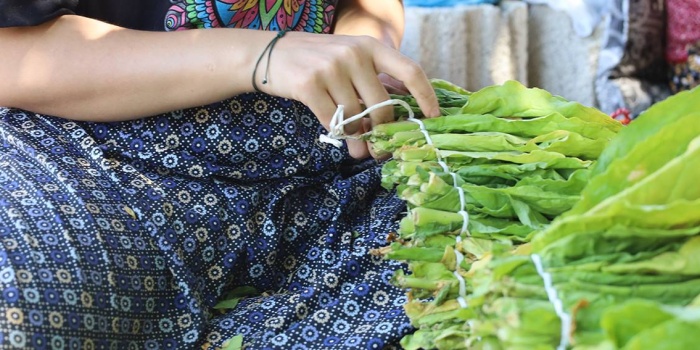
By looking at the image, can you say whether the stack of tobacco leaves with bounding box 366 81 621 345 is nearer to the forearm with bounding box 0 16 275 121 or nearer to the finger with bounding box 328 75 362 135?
the finger with bounding box 328 75 362 135

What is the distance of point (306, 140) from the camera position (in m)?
1.04

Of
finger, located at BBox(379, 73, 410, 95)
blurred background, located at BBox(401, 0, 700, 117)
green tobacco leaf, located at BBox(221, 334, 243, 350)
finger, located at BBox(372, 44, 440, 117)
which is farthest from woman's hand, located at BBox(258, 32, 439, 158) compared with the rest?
blurred background, located at BBox(401, 0, 700, 117)

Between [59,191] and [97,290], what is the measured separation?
0.42 feet

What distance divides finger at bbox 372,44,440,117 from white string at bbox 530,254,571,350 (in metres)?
0.31

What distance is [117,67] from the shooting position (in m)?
0.95

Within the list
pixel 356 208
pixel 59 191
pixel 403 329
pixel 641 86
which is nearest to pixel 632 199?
pixel 403 329

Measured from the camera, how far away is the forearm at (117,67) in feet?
3.08

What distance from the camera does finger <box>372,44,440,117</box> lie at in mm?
891

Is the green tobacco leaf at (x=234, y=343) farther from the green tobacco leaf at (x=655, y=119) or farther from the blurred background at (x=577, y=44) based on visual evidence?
the blurred background at (x=577, y=44)

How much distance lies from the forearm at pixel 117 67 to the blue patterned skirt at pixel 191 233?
43 millimetres

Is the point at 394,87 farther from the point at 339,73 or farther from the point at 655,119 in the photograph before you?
the point at 655,119

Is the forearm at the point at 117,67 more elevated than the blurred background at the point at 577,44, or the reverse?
the forearm at the point at 117,67

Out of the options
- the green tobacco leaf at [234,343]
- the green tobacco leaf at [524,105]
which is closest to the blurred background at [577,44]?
the green tobacco leaf at [524,105]

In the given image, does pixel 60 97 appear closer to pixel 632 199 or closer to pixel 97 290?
pixel 97 290
